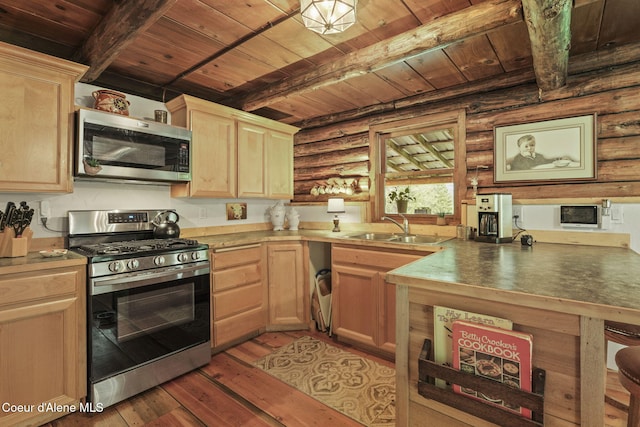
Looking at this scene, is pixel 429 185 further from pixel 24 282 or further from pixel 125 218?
pixel 24 282

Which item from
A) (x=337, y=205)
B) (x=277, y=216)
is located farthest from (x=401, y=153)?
(x=277, y=216)

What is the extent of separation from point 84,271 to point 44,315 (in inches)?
11.5

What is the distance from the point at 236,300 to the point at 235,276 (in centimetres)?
22

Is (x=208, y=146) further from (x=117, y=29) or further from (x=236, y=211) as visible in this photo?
(x=117, y=29)

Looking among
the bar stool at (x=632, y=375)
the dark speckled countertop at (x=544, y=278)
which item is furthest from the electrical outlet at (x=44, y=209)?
the bar stool at (x=632, y=375)

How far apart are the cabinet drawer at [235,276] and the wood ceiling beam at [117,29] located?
1.73m

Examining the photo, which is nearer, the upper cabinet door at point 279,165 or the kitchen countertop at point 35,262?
the kitchen countertop at point 35,262

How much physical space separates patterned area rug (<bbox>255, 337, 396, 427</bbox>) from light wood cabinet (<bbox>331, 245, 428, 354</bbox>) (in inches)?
7.5

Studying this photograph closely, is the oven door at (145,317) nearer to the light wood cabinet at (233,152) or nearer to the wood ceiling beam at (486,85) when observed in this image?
the light wood cabinet at (233,152)

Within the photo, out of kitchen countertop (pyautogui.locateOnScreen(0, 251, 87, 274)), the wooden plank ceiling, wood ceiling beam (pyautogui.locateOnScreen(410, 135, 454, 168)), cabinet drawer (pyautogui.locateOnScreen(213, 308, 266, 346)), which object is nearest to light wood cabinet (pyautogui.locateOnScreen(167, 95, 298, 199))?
the wooden plank ceiling

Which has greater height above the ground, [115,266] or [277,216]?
[277,216]

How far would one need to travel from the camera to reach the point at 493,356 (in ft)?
3.41

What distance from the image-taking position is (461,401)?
1079 mm

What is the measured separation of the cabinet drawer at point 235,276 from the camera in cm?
253
